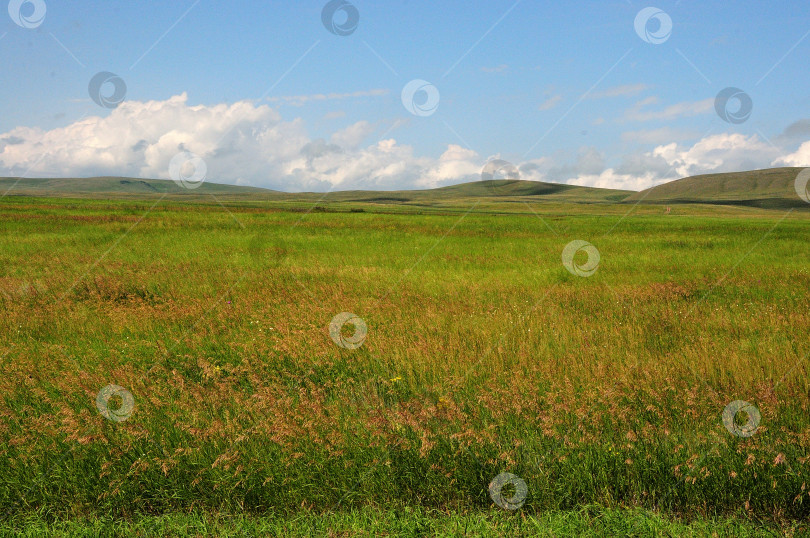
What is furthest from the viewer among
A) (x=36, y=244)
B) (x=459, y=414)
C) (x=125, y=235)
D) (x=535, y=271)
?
(x=125, y=235)

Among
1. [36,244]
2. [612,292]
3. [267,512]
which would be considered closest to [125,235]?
[36,244]

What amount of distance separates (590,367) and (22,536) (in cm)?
555

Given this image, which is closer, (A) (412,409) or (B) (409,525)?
(B) (409,525)

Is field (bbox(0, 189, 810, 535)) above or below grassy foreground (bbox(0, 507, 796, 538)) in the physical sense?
above

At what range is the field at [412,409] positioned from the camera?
12.1ft

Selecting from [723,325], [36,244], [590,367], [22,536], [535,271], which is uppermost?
[36,244]

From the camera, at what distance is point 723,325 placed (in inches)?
311

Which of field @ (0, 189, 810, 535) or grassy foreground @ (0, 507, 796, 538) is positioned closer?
grassy foreground @ (0, 507, 796, 538)

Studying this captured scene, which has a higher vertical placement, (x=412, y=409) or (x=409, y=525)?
(x=412, y=409)

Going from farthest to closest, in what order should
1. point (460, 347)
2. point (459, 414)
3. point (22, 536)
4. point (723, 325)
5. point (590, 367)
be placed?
point (723, 325) < point (460, 347) < point (590, 367) < point (459, 414) < point (22, 536)

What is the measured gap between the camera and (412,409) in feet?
16.0

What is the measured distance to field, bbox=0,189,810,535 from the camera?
3677 mm

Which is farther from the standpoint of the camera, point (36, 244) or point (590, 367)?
point (36, 244)

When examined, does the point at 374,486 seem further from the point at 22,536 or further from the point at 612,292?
the point at 612,292
